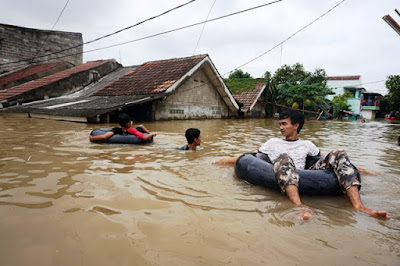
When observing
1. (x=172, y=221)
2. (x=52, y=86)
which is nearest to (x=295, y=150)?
(x=172, y=221)

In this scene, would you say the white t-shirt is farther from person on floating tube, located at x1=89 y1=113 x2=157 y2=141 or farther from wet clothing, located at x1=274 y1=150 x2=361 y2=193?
person on floating tube, located at x1=89 y1=113 x2=157 y2=141

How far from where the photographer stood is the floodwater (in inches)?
69.2

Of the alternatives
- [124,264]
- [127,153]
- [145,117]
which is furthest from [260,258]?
[145,117]

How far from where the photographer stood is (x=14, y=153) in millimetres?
4598

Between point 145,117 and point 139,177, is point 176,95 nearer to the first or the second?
point 145,117

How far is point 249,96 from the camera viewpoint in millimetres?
20406

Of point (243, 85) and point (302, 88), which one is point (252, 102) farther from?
point (302, 88)

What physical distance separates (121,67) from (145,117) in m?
9.08

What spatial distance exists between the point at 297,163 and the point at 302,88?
22231mm

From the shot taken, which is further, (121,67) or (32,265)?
(121,67)

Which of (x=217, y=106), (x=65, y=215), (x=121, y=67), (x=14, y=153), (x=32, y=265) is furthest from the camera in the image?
(x=121, y=67)

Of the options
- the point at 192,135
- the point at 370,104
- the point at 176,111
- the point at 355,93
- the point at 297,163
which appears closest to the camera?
the point at 297,163

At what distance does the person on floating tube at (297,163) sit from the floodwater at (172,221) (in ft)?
0.35

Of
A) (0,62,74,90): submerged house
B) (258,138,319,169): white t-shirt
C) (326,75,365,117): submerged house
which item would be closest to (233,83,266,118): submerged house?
(0,62,74,90): submerged house
